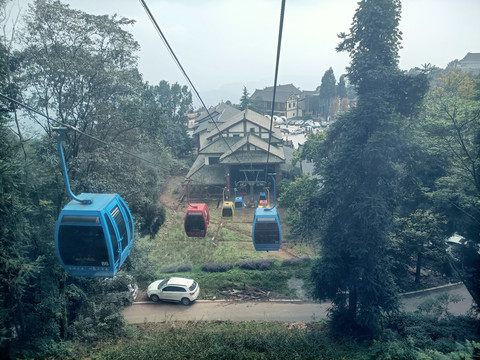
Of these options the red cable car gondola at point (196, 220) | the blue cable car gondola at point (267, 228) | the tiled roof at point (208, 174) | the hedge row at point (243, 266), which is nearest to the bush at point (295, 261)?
the hedge row at point (243, 266)

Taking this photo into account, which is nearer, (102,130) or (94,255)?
(94,255)

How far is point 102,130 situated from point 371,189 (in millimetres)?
13564

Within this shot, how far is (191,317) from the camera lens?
16938 mm

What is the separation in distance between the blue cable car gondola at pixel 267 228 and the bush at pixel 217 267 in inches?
307

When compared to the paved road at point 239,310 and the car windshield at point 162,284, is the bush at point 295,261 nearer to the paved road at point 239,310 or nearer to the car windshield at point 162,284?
the paved road at point 239,310

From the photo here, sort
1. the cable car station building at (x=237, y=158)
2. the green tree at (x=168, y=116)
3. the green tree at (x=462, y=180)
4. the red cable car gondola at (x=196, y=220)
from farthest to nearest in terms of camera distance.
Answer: the cable car station building at (x=237, y=158) < the green tree at (x=168, y=116) < the red cable car gondola at (x=196, y=220) < the green tree at (x=462, y=180)

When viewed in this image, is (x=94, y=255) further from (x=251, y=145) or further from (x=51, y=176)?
(x=251, y=145)

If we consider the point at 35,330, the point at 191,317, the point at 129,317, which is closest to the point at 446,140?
the point at 191,317

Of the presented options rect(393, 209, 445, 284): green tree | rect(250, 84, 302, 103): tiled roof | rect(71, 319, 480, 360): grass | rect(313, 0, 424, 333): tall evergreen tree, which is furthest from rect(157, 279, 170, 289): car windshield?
rect(250, 84, 302, 103): tiled roof

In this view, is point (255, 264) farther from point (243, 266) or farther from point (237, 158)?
point (237, 158)

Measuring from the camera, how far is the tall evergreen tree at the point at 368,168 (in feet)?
42.4

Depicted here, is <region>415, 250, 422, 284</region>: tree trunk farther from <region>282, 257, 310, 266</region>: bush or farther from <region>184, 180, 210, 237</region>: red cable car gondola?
<region>184, 180, 210, 237</region>: red cable car gondola

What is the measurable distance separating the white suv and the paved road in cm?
36

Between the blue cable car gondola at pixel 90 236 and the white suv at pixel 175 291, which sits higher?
the blue cable car gondola at pixel 90 236
